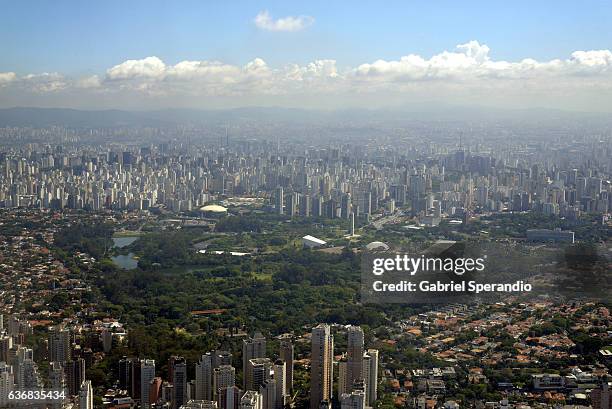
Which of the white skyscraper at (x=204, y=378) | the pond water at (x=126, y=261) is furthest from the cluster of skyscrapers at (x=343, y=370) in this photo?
the pond water at (x=126, y=261)

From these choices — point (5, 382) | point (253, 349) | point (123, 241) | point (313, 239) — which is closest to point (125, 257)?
point (123, 241)

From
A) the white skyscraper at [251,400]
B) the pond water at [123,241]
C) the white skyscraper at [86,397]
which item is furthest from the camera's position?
the pond water at [123,241]

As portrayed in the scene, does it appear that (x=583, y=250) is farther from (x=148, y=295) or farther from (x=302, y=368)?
(x=148, y=295)

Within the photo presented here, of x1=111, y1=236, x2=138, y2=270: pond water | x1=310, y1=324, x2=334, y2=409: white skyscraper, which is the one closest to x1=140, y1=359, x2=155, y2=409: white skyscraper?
x1=310, y1=324, x2=334, y2=409: white skyscraper

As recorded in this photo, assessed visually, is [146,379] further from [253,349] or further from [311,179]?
[311,179]

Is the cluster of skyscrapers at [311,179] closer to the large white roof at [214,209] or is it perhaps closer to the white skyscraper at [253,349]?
the large white roof at [214,209]
